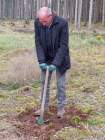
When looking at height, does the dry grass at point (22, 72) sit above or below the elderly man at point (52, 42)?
below

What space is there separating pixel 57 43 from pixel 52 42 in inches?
2.9

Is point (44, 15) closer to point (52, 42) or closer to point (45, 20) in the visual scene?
point (45, 20)

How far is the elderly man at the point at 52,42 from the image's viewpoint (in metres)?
7.05

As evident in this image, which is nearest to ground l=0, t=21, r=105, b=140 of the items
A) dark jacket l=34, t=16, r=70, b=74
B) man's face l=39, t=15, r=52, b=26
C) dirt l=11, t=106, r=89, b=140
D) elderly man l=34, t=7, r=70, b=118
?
dirt l=11, t=106, r=89, b=140

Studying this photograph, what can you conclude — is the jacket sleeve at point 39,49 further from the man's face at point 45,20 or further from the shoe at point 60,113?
the shoe at point 60,113

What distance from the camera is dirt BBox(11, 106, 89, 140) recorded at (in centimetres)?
689

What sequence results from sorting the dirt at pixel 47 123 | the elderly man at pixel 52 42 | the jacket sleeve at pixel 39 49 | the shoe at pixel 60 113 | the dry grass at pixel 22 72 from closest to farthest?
1. the dirt at pixel 47 123
2. the elderly man at pixel 52 42
3. the jacket sleeve at pixel 39 49
4. the shoe at pixel 60 113
5. the dry grass at pixel 22 72

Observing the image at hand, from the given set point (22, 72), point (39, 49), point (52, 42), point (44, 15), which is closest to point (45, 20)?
point (44, 15)

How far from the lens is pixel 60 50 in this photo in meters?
7.13

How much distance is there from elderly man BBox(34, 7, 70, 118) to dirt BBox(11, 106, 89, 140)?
49cm

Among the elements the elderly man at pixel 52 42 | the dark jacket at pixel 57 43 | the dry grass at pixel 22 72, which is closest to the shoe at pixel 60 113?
the elderly man at pixel 52 42

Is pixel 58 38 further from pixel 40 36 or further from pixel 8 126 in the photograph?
pixel 8 126

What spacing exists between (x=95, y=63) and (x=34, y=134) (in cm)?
668

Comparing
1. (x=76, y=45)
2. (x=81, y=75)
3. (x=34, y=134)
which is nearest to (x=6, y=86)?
(x=81, y=75)
